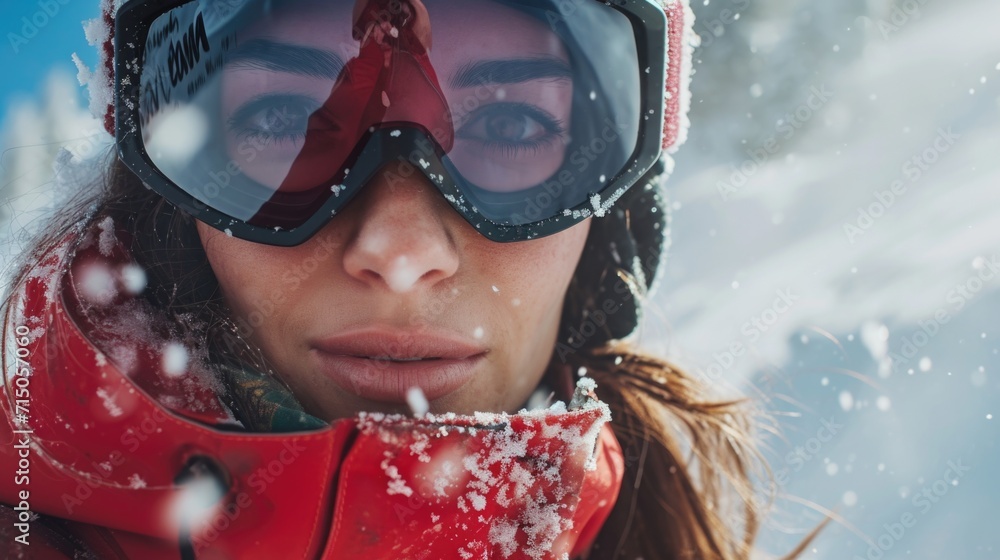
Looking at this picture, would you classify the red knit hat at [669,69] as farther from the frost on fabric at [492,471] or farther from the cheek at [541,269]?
the frost on fabric at [492,471]

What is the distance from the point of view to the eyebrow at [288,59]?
1.37 meters

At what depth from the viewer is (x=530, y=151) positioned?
1.53 meters

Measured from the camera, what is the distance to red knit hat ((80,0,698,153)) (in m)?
1.58

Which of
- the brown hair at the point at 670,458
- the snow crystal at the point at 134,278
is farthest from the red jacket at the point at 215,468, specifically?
the brown hair at the point at 670,458

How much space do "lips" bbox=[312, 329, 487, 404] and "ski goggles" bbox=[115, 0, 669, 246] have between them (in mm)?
236

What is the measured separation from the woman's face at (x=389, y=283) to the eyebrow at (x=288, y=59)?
0.02 m

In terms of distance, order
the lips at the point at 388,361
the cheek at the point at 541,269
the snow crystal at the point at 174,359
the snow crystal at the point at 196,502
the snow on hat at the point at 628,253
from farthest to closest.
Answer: the snow on hat at the point at 628,253
the cheek at the point at 541,269
the lips at the point at 388,361
the snow crystal at the point at 174,359
the snow crystal at the point at 196,502

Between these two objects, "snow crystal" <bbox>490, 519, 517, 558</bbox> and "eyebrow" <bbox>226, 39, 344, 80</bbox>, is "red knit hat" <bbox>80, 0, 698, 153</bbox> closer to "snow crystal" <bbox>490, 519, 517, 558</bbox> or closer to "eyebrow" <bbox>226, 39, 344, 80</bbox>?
"eyebrow" <bbox>226, 39, 344, 80</bbox>

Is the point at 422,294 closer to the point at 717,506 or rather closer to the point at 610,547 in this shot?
the point at 610,547

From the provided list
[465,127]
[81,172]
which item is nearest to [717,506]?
[465,127]

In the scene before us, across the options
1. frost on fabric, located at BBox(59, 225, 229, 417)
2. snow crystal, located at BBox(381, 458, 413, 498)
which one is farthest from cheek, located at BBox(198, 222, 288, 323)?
snow crystal, located at BBox(381, 458, 413, 498)

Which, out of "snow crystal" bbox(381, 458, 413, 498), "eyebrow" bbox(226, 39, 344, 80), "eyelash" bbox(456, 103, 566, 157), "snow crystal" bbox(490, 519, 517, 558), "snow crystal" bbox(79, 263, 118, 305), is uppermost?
"eyebrow" bbox(226, 39, 344, 80)

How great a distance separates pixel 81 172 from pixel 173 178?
1.65 feet

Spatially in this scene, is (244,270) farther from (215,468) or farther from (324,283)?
(215,468)
